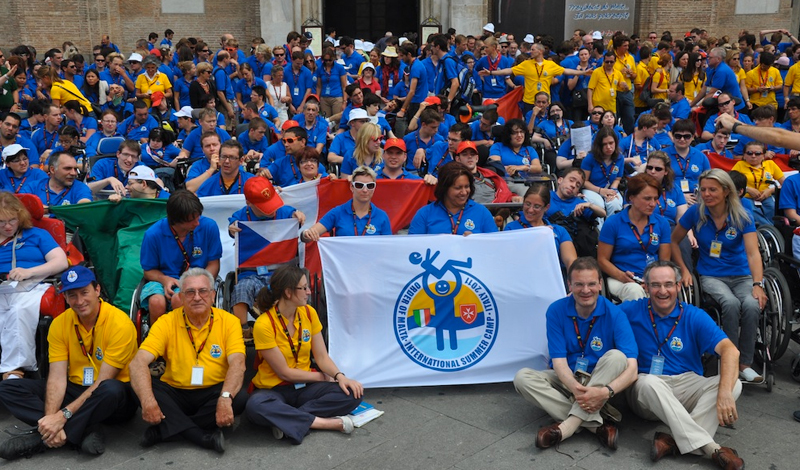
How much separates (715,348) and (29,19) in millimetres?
22873

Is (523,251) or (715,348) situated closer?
(715,348)

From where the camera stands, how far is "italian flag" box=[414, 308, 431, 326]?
21.7ft

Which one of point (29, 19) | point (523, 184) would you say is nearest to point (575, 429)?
point (523, 184)

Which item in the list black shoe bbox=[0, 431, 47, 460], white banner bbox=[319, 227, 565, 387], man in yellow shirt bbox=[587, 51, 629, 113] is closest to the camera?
black shoe bbox=[0, 431, 47, 460]

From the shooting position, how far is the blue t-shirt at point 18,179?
337 inches

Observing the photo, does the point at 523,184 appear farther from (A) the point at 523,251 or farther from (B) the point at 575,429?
(B) the point at 575,429

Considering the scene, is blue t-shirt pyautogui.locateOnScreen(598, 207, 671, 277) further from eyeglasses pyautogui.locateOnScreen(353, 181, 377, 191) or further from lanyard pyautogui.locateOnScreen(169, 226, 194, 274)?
lanyard pyautogui.locateOnScreen(169, 226, 194, 274)

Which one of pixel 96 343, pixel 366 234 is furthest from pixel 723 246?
pixel 96 343

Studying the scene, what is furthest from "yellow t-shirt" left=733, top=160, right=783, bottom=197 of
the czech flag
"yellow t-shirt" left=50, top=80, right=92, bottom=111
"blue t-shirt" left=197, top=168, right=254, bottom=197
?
"yellow t-shirt" left=50, top=80, right=92, bottom=111

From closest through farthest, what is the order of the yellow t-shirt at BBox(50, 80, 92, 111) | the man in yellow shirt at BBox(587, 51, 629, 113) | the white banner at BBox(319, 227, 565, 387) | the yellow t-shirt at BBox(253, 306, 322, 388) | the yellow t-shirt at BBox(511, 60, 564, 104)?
the yellow t-shirt at BBox(253, 306, 322, 388), the white banner at BBox(319, 227, 565, 387), the man in yellow shirt at BBox(587, 51, 629, 113), the yellow t-shirt at BBox(511, 60, 564, 104), the yellow t-shirt at BBox(50, 80, 92, 111)

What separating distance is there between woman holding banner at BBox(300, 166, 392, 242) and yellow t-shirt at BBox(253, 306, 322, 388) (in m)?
1.26

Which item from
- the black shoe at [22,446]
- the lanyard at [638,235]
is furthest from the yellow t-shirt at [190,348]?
the lanyard at [638,235]

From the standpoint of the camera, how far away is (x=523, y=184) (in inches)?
374

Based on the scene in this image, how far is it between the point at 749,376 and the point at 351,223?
134 inches
